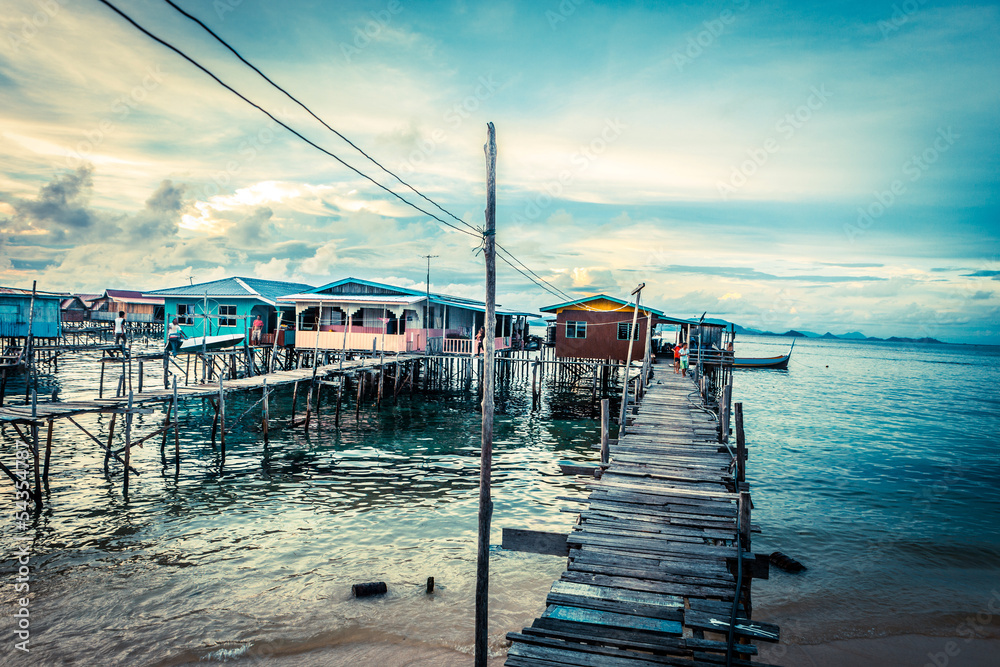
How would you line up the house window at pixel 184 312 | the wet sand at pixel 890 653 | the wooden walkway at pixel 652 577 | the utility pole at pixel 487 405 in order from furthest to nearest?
1. the house window at pixel 184 312
2. the wet sand at pixel 890 653
3. the utility pole at pixel 487 405
4. the wooden walkway at pixel 652 577

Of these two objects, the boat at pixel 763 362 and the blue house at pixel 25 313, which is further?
the boat at pixel 763 362

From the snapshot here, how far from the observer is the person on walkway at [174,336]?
32.8 metres

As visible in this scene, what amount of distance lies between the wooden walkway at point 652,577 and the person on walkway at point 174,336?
101ft

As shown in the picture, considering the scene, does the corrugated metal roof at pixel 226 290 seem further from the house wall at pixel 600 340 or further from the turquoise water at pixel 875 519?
the turquoise water at pixel 875 519

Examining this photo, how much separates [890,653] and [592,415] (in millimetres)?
20096

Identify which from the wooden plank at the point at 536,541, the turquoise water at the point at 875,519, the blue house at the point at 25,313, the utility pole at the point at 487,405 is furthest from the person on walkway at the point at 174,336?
the turquoise water at the point at 875,519

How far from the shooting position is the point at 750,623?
570 cm

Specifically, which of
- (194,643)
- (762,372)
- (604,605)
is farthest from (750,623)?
(762,372)

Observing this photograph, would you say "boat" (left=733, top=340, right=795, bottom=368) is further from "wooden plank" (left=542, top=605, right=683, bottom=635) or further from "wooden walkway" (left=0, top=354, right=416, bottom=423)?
"wooden plank" (left=542, top=605, right=683, bottom=635)

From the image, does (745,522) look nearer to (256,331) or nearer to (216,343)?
(216,343)

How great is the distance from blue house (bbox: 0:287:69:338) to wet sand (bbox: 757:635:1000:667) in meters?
42.1

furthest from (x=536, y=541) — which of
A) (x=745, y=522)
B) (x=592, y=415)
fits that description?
(x=592, y=415)

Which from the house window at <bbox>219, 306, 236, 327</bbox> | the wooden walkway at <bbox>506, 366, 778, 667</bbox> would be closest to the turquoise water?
the wooden walkway at <bbox>506, 366, 778, 667</bbox>

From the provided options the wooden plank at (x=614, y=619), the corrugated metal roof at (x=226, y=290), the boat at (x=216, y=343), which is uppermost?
the corrugated metal roof at (x=226, y=290)
